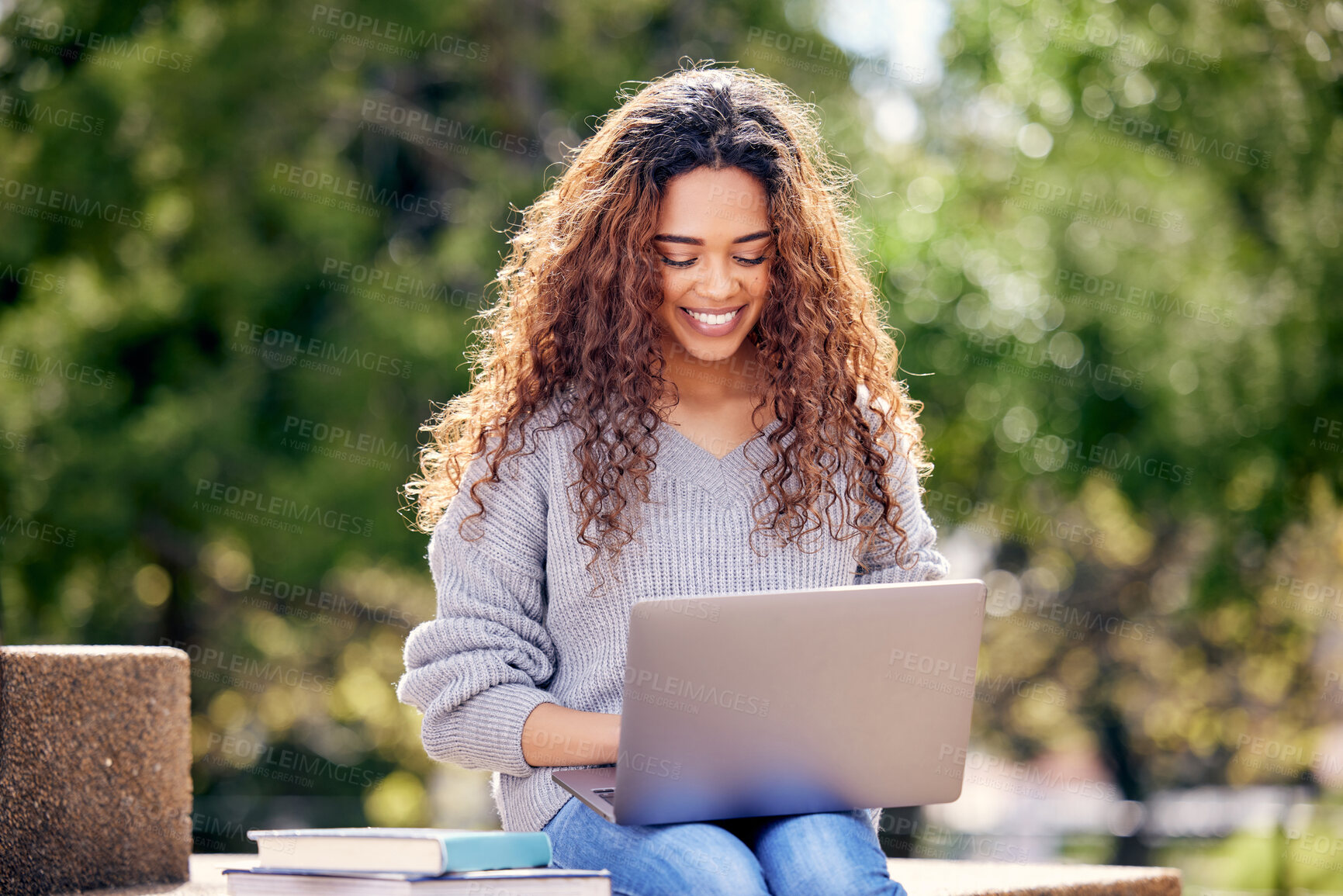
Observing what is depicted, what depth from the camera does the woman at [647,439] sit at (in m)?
1.85

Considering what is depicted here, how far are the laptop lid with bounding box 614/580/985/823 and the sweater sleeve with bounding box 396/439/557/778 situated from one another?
0.33 metres

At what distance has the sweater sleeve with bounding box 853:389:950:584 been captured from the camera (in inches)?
80.2

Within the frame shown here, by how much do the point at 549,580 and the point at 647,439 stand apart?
0.90 ft

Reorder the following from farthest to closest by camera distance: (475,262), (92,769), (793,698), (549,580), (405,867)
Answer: (475,262) < (92,769) < (549,580) < (793,698) < (405,867)

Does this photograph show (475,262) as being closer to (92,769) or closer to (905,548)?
(92,769)

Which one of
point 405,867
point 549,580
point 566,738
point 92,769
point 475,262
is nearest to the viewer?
point 405,867

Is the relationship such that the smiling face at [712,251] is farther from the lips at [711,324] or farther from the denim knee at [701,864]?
the denim knee at [701,864]

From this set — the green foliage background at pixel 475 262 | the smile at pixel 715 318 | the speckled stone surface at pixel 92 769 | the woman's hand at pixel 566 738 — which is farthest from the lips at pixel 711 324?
the green foliage background at pixel 475 262

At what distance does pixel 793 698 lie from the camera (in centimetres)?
153

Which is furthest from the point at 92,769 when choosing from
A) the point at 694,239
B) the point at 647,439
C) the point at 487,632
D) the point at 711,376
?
the point at 694,239

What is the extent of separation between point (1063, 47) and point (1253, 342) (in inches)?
78.3

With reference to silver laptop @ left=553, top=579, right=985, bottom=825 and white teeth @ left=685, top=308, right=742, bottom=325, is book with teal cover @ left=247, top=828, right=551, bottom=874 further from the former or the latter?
white teeth @ left=685, top=308, right=742, bottom=325

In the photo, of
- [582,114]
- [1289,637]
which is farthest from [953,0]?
[1289,637]

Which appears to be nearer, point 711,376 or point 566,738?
point 566,738
